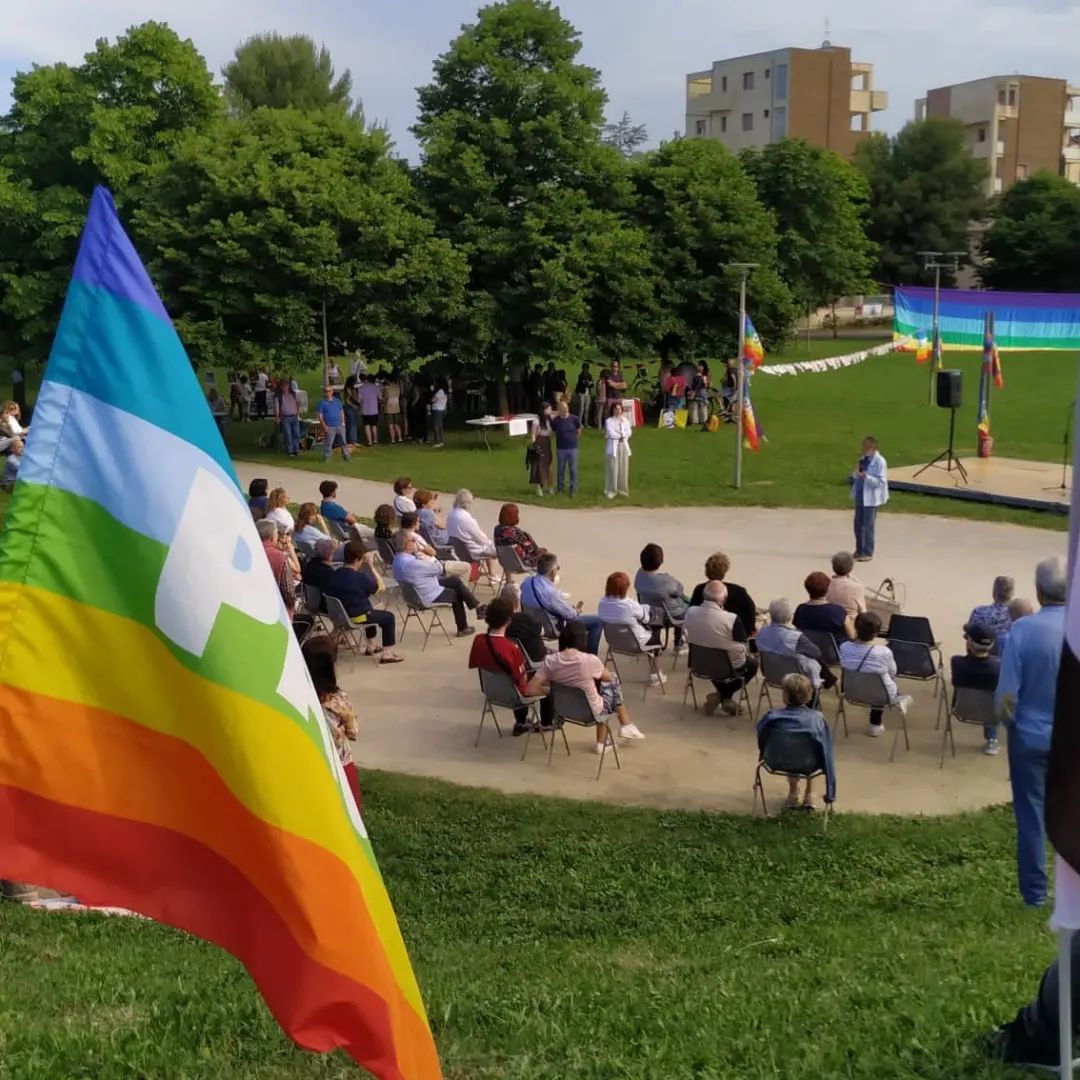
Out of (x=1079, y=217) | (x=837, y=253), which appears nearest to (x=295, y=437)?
(x=837, y=253)

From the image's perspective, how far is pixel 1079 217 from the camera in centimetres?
7044

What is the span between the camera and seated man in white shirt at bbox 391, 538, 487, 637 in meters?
14.1

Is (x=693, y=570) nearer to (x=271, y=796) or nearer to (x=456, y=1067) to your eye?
(x=456, y=1067)

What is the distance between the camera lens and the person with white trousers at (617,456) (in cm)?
2264

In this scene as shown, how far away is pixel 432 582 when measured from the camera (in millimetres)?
14195

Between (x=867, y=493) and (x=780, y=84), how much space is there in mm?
85814

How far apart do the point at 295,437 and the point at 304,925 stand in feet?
88.6

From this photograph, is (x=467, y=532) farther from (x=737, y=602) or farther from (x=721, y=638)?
(x=721, y=638)

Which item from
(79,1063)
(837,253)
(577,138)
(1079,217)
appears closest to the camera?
(79,1063)

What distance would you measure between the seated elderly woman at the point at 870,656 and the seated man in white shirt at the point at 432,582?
172 inches

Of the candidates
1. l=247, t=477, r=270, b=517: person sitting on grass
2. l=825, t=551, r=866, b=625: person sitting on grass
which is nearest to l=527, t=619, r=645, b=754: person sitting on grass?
l=825, t=551, r=866, b=625: person sitting on grass

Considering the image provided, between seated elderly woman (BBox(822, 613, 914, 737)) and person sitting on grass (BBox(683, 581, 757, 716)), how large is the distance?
1.04m

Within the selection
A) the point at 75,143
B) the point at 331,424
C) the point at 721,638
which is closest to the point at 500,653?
the point at 721,638

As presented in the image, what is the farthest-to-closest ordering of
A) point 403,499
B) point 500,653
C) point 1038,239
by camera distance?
point 1038,239
point 403,499
point 500,653
